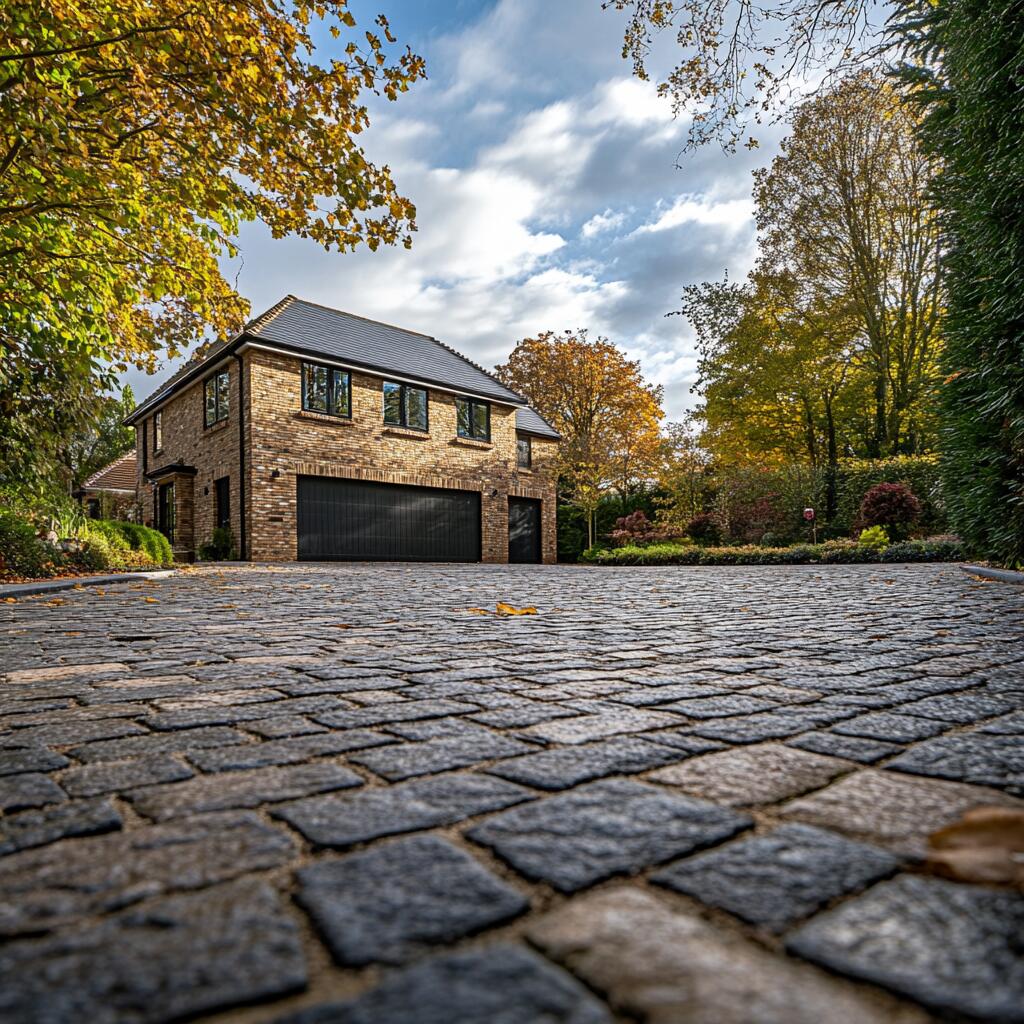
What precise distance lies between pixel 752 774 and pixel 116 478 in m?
31.2

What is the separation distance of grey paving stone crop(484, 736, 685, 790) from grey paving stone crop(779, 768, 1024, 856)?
14.0 inches

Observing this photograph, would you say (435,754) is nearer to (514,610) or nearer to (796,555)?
(514,610)

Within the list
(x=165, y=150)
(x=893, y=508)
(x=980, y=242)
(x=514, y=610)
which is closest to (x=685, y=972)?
(x=514, y=610)

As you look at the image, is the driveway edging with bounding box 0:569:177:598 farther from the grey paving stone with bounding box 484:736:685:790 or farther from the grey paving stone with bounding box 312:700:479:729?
the grey paving stone with bounding box 484:736:685:790

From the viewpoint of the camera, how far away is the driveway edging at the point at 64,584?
665 centimetres

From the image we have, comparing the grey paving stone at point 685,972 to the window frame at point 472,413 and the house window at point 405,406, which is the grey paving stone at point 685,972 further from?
the window frame at point 472,413

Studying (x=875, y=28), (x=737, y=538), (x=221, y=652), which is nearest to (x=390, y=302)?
(x=737, y=538)

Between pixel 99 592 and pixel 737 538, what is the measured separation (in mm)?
15916

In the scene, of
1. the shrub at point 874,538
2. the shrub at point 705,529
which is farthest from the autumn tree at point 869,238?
the shrub at point 874,538

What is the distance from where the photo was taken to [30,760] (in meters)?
1.62

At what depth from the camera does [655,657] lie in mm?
2982

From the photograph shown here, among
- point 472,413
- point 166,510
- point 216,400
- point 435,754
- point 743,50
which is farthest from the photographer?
point 472,413

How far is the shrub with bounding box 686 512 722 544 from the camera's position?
63.1 feet

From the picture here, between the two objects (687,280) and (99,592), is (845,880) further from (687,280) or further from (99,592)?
(687,280)
